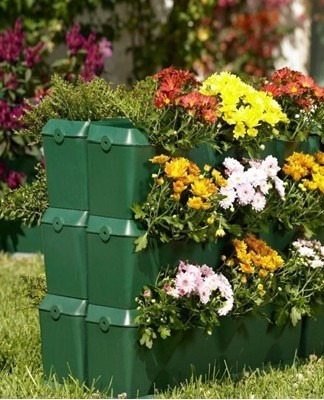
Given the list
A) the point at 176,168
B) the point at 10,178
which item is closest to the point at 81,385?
the point at 176,168

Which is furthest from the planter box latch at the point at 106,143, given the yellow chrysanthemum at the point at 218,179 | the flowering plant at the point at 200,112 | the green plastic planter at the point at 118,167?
the yellow chrysanthemum at the point at 218,179

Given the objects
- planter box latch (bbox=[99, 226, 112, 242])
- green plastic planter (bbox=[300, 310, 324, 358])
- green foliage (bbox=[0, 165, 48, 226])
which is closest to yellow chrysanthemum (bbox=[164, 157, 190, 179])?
planter box latch (bbox=[99, 226, 112, 242])

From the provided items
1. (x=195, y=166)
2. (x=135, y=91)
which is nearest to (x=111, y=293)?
(x=195, y=166)

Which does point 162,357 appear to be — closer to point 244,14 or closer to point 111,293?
point 111,293

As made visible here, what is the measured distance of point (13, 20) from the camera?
686 centimetres

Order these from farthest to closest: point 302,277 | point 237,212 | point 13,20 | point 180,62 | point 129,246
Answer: point 180,62
point 13,20
point 302,277
point 237,212
point 129,246

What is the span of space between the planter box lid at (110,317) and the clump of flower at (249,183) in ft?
1.55

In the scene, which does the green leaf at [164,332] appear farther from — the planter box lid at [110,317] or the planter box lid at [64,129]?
the planter box lid at [64,129]

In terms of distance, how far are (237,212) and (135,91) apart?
56 cm

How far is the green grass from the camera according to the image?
145 inches

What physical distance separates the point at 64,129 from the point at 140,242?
1.57 ft

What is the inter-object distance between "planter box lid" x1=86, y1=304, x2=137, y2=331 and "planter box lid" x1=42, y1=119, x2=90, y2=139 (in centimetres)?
55

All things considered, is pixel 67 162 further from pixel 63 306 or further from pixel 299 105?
pixel 299 105

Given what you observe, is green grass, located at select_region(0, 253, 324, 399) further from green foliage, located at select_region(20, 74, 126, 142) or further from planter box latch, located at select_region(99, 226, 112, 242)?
green foliage, located at select_region(20, 74, 126, 142)
